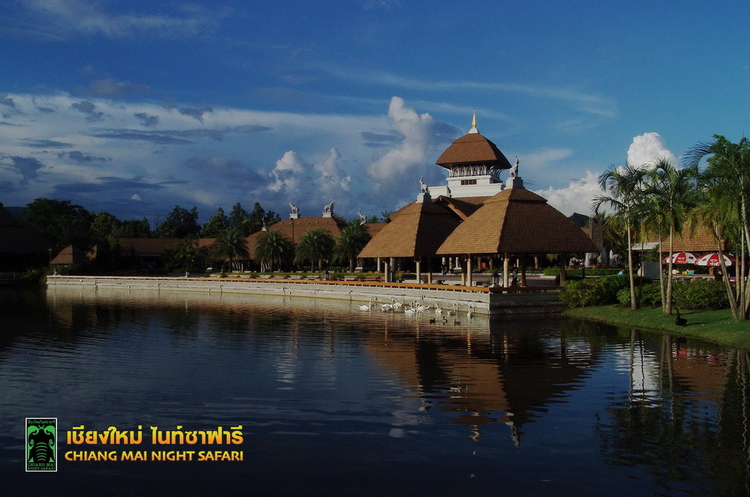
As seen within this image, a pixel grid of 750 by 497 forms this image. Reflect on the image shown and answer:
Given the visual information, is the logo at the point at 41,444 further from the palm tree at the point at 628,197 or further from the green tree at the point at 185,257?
the green tree at the point at 185,257

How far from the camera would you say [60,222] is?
4402 inches

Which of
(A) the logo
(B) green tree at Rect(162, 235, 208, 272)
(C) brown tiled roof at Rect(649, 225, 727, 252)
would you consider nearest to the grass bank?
(C) brown tiled roof at Rect(649, 225, 727, 252)

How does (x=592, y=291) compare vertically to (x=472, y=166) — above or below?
below

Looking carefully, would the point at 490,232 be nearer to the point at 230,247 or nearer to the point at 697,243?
the point at 697,243

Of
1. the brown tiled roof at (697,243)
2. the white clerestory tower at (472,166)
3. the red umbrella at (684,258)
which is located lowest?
the red umbrella at (684,258)

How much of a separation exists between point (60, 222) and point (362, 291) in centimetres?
8437

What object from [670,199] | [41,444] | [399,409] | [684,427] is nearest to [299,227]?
[670,199]

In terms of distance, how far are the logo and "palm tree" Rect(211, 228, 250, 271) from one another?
69362 mm

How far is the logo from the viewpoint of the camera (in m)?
11.1

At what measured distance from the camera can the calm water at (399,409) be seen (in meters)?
10.5

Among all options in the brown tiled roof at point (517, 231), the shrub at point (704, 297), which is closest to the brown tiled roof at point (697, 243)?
the brown tiled roof at point (517, 231)

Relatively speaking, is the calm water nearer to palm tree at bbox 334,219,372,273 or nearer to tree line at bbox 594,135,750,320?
tree line at bbox 594,135,750,320

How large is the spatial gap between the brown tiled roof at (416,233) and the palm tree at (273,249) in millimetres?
27033

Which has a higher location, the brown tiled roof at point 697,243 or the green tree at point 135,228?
the green tree at point 135,228
